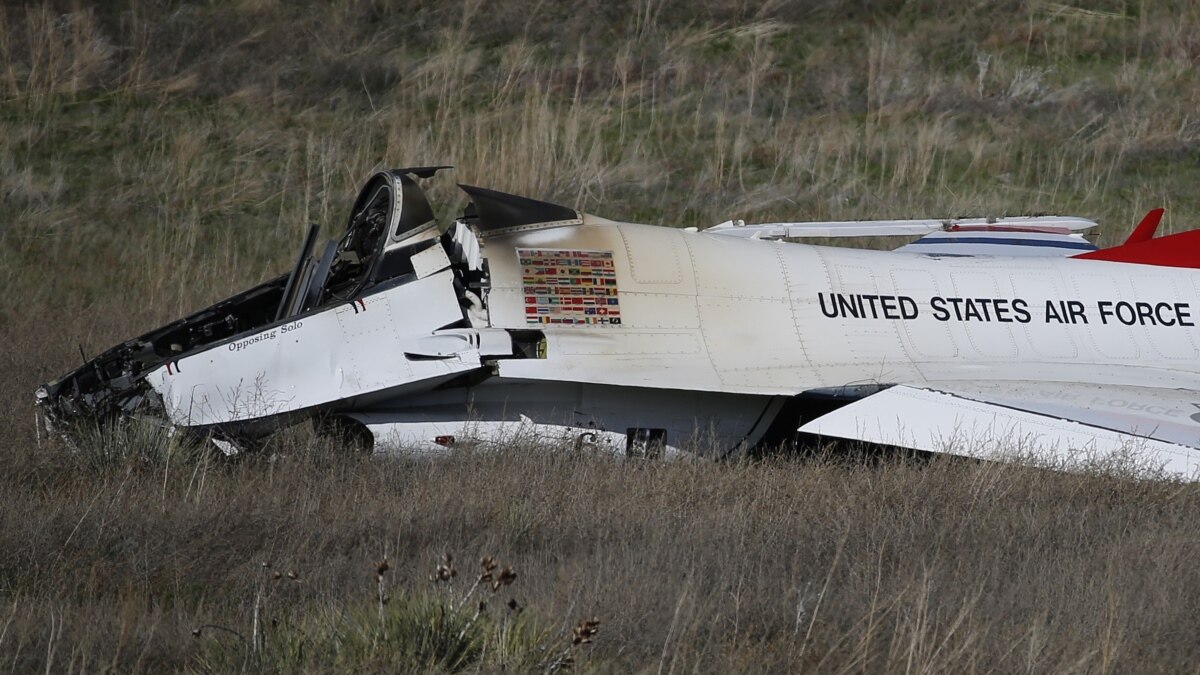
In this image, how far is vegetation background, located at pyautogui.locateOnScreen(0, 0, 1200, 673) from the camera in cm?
524

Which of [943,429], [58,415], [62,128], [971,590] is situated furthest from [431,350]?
[62,128]

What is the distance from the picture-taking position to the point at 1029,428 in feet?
26.8

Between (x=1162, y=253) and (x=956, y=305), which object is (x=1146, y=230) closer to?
(x=1162, y=253)

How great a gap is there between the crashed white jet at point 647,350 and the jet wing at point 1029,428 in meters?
0.01

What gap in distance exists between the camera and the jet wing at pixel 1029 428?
790 centimetres

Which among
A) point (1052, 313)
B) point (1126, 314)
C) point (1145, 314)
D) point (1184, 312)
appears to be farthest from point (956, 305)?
point (1184, 312)

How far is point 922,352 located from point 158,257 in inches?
414

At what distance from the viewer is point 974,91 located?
2123 centimetres

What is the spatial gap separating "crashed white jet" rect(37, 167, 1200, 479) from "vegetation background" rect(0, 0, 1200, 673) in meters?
0.35

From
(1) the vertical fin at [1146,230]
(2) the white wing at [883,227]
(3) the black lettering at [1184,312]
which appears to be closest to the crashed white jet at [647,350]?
(3) the black lettering at [1184,312]

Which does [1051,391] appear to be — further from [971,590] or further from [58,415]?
[58,415]

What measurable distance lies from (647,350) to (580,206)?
30.6 feet

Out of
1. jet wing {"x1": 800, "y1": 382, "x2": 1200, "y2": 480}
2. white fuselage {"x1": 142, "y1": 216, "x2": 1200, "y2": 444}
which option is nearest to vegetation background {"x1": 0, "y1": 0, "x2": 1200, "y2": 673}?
jet wing {"x1": 800, "y1": 382, "x2": 1200, "y2": 480}

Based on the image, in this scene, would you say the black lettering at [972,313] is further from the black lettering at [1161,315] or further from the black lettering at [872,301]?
the black lettering at [1161,315]
